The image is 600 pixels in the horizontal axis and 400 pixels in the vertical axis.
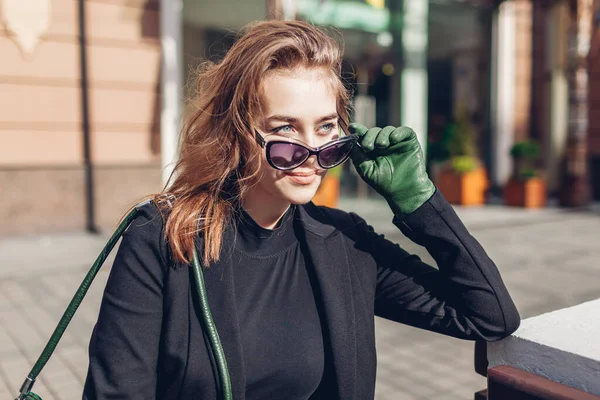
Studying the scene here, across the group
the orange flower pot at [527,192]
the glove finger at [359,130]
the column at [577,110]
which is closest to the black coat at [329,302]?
the glove finger at [359,130]

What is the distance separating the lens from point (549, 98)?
42.0 feet

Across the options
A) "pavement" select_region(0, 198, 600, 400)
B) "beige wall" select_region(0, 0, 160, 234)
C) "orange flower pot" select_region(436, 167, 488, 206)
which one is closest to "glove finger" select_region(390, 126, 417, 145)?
"pavement" select_region(0, 198, 600, 400)

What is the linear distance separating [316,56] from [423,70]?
10254 mm

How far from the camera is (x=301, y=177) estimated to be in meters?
1.66

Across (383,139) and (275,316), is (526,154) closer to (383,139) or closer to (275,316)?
(383,139)

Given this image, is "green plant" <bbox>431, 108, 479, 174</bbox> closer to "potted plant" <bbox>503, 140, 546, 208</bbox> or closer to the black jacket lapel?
"potted plant" <bbox>503, 140, 546, 208</bbox>

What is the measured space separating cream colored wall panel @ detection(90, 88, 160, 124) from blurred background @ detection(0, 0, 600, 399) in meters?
0.02

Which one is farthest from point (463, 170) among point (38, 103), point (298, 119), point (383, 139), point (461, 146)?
point (298, 119)

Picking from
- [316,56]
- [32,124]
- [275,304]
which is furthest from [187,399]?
[32,124]

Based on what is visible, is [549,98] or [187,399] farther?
[549,98]

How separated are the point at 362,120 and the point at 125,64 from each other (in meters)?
5.06

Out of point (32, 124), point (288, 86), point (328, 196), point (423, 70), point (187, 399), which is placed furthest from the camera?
point (423, 70)

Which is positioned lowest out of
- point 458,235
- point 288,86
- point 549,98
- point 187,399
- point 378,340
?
point 378,340

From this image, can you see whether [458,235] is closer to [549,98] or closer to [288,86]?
[288,86]
